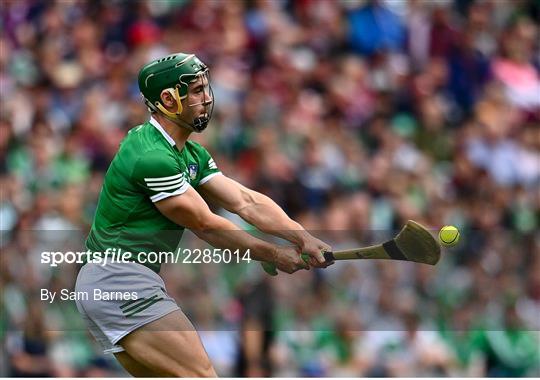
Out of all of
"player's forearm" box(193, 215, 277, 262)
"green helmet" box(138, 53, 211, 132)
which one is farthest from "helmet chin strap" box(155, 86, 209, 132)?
"player's forearm" box(193, 215, 277, 262)

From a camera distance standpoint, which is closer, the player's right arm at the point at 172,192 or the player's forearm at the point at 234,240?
the player's right arm at the point at 172,192

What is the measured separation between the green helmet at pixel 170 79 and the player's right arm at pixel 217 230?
1.54 feet

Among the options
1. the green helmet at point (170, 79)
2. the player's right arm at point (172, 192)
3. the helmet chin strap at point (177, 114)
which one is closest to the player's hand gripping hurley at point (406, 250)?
the player's right arm at point (172, 192)

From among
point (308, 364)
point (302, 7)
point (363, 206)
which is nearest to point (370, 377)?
point (308, 364)

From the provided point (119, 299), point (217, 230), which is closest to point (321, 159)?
point (217, 230)

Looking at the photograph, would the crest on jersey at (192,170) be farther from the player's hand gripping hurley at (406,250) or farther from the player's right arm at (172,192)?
the player's hand gripping hurley at (406,250)

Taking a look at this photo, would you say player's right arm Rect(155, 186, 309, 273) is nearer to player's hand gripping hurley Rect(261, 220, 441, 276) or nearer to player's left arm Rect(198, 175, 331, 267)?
player's hand gripping hurley Rect(261, 220, 441, 276)

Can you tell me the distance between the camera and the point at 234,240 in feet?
24.6

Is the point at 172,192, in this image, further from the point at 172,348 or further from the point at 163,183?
the point at 172,348

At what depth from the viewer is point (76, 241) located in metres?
10.5

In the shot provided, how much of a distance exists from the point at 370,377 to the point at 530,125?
444 cm

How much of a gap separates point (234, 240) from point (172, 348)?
0.67 metres

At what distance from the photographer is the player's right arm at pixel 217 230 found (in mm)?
7289

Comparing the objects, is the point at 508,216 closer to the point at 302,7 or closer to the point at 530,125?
the point at 530,125
